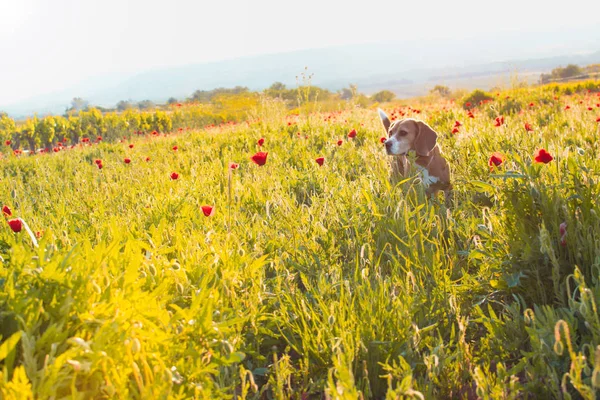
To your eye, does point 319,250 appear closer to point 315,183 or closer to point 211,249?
point 211,249

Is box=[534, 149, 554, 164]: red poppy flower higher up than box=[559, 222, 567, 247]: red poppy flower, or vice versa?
box=[534, 149, 554, 164]: red poppy flower

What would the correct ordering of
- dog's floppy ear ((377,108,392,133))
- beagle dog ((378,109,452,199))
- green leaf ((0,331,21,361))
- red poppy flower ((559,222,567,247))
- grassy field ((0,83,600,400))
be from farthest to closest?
1. dog's floppy ear ((377,108,392,133))
2. beagle dog ((378,109,452,199))
3. red poppy flower ((559,222,567,247))
4. grassy field ((0,83,600,400))
5. green leaf ((0,331,21,361))

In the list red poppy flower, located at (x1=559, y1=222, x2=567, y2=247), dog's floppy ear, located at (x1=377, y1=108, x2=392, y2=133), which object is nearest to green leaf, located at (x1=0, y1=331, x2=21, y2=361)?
red poppy flower, located at (x1=559, y1=222, x2=567, y2=247)

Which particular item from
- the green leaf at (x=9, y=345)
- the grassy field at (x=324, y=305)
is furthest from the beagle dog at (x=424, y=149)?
the green leaf at (x=9, y=345)

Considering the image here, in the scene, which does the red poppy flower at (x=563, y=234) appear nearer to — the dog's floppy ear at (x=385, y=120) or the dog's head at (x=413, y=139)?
the dog's head at (x=413, y=139)

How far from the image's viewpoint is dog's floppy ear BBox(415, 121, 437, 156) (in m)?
3.68

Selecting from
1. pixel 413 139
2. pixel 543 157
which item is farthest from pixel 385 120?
pixel 543 157

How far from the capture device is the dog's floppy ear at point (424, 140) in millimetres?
3678

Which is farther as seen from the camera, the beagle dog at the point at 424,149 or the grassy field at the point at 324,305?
the beagle dog at the point at 424,149

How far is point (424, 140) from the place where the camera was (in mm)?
3699

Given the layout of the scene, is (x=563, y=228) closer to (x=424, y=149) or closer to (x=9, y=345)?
(x=424, y=149)

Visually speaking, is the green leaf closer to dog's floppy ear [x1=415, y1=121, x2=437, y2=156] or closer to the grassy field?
the grassy field

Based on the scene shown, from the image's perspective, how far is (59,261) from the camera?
162 cm

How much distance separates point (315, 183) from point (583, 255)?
2.41 metres
